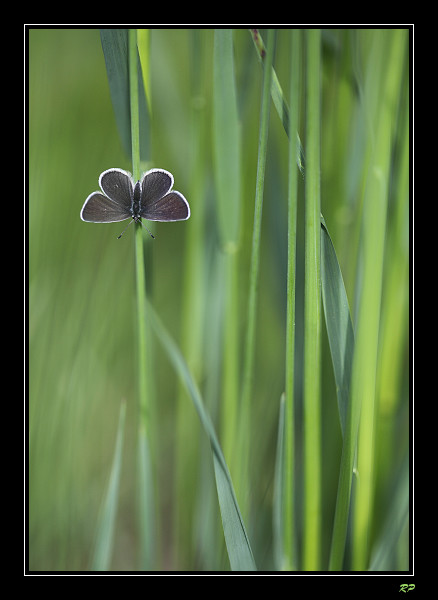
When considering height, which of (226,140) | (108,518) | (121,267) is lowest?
(108,518)

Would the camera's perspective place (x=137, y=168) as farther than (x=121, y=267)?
No

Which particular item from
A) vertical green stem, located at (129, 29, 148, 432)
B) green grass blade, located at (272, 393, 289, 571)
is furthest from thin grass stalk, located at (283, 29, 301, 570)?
vertical green stem, located at (129, 29, 148, 432)

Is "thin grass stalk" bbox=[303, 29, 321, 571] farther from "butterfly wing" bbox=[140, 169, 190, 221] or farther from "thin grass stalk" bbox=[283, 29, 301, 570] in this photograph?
"butterfly wing" bbox=[140, 169, 190, 221]

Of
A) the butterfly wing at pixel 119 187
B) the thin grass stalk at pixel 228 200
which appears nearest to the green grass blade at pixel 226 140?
the thin grass stalk at pixel 228 200

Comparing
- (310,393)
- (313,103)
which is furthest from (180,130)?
(310,393)

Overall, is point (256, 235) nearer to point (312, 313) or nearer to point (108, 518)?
point (312, 313)

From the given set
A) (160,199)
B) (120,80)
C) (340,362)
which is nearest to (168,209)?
(160,199)
